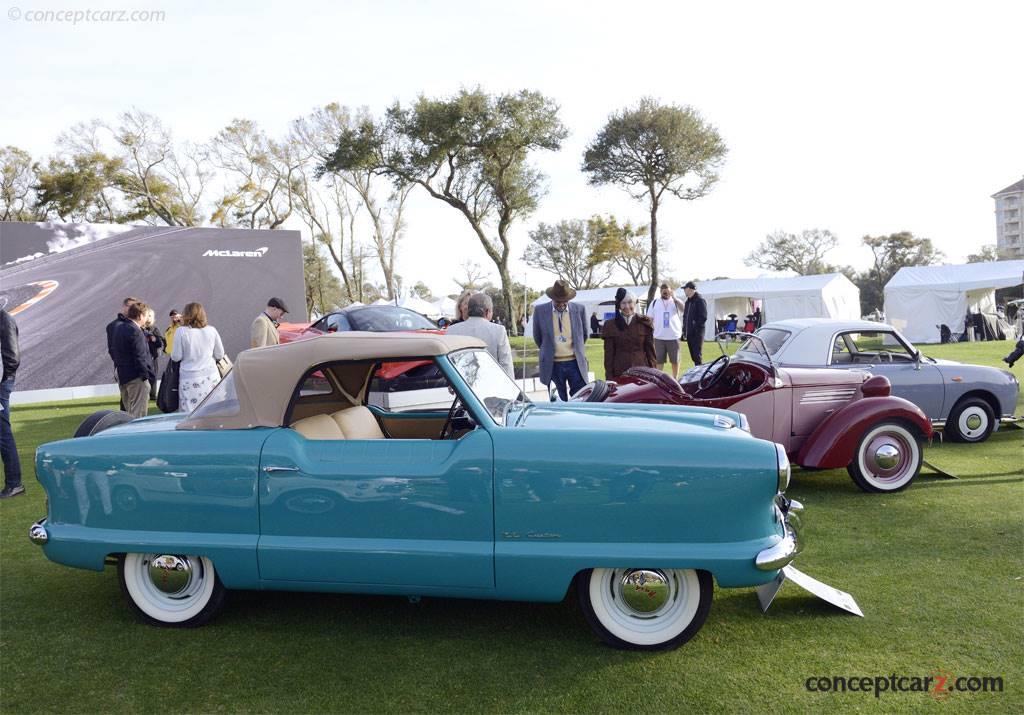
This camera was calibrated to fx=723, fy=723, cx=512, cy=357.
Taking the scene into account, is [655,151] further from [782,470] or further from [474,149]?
[782,470]

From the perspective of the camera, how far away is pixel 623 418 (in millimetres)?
3666

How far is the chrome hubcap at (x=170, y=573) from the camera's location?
140 inches

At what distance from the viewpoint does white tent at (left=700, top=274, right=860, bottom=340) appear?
98.2 feet

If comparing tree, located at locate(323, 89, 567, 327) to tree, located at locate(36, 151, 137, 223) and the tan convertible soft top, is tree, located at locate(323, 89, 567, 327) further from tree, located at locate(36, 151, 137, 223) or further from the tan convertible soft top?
the tan convertible soft top

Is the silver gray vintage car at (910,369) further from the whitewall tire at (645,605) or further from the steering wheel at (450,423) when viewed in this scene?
the whitewall tire at (645,605)

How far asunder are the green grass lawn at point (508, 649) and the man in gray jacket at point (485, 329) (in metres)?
2.60

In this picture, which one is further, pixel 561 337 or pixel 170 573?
pixel 561 337

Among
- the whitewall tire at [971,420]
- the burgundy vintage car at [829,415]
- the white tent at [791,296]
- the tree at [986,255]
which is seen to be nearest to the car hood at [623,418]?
the burgundy vintage car at [829,415]

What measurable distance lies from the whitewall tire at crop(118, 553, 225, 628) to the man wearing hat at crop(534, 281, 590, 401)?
4.67 meters

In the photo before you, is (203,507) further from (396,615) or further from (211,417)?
(396,615)

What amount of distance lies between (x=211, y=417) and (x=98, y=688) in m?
1.25

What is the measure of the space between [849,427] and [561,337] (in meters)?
3.17

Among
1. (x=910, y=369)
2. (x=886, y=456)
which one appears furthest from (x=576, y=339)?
(x=910, y=369)

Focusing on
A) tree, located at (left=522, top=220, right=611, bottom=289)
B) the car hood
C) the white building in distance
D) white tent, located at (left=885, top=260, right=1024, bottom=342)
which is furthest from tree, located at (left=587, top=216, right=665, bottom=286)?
the white building in distance
